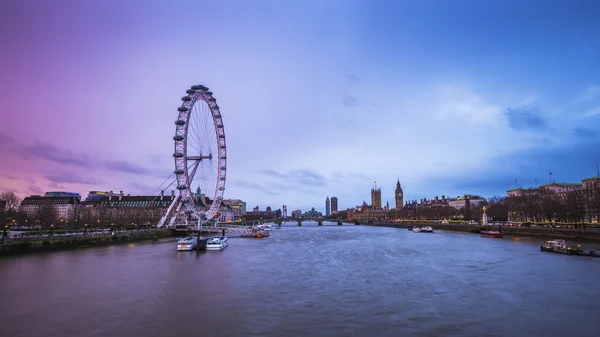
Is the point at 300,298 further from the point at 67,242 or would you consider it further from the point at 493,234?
the point at 493,234

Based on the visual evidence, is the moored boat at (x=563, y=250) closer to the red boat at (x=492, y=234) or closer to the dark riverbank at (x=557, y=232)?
the dark riverbank at (x=557, y=232)

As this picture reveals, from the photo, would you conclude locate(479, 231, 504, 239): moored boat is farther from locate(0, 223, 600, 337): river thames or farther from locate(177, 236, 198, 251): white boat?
locate(177, 236, 198, 251): white boat

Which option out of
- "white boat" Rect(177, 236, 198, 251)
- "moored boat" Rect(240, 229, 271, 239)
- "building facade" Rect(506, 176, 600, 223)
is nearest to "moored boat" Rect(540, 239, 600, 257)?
"building facade" Rect(506, 176, 600, 223)

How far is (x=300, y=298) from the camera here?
993 inches

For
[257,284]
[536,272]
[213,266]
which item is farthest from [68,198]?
[536,272]

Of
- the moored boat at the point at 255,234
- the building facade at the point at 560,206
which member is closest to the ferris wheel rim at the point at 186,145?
the moored boat at the point at 255,234

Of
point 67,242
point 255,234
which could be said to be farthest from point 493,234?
point 67,242

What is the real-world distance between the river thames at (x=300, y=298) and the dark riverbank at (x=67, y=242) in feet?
19.2

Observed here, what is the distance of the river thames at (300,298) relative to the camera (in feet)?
62.3

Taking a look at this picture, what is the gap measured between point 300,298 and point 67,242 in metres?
44.3

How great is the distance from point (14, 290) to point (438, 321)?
27.6 meters

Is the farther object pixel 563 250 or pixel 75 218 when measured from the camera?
pixel 75 218

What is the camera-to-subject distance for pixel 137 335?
17.9 meters

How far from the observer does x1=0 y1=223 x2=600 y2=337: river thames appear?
19000 millimetres
